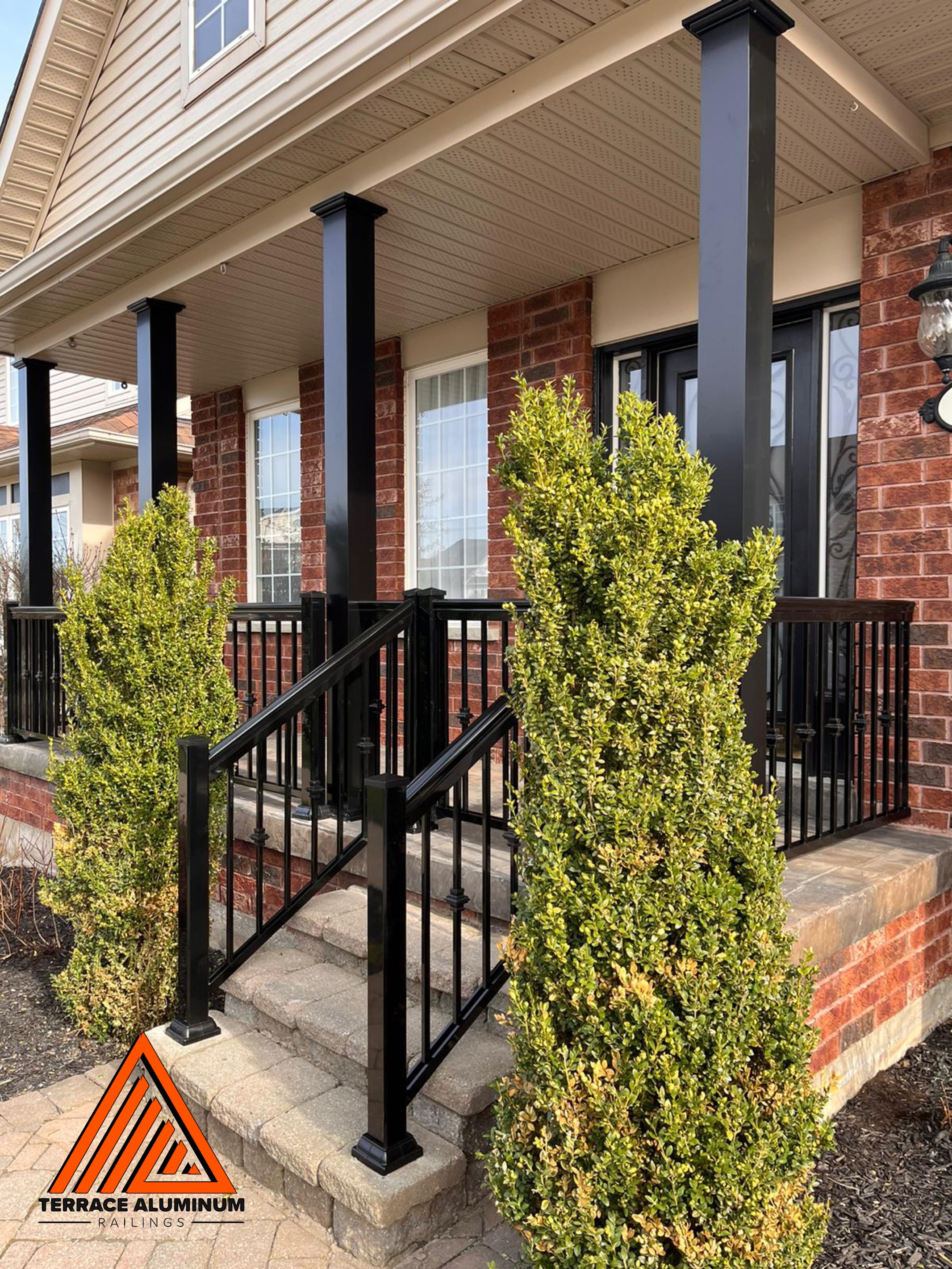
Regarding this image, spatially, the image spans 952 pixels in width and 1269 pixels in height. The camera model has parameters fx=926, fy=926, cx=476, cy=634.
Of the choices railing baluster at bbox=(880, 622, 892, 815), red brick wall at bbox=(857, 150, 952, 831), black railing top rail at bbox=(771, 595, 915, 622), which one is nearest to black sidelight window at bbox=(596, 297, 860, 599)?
red brick wall at bbox=(857, 150, 952, 831)

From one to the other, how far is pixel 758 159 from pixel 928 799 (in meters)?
2.46

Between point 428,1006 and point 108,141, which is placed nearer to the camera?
point 428,1006

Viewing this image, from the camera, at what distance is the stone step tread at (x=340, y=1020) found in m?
2.41

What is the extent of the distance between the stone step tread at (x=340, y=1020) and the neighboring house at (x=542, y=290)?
0.05 meters

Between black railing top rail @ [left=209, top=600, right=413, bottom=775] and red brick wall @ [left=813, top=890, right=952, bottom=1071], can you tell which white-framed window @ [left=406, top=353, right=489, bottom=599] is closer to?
black railing top rail @ [left=209, top=600, right=413, bottom=775]

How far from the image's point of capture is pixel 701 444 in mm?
2740

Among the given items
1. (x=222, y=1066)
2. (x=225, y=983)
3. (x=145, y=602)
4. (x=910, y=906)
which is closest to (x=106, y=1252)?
(x=222, y=1066)

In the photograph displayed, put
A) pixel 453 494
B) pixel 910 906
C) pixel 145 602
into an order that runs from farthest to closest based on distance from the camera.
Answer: pixel 453 494, pixel 145 602, pixel 910 906

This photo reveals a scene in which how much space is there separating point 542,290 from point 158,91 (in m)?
2.26

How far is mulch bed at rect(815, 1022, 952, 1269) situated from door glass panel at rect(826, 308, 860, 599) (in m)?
1.96

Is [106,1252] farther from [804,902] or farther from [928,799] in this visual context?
[928,799]

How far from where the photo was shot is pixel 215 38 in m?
4.41

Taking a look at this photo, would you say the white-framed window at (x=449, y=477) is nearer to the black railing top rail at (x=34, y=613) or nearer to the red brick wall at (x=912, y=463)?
the black railing top rail at (x=34, y=613)

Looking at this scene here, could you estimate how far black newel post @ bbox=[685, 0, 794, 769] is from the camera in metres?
2.64
